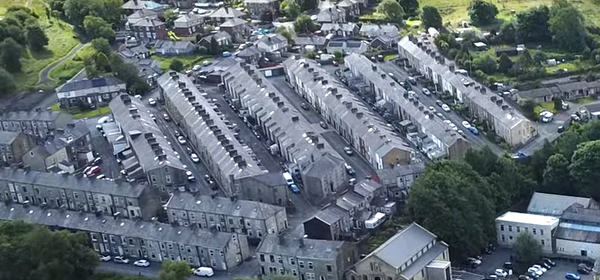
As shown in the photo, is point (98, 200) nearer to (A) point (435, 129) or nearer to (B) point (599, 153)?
(A) point (435, 129)

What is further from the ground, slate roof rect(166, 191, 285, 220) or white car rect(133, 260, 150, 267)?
slate roof rect(166, 191, 285, 220)

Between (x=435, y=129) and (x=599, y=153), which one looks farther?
(x=435, y=129)

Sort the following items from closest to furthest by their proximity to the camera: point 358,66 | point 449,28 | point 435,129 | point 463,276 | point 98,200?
point 463,276
point 98,200
point 435,129
point 358,66
point 449,28

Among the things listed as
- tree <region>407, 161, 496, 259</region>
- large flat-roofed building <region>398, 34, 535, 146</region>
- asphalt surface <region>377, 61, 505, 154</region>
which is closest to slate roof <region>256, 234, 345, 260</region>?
tree <region>407, 161, 496, 259</region>

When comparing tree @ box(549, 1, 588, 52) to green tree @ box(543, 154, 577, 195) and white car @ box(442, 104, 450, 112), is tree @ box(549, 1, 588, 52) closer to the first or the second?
white car @ box(442, 104, 450, 112)

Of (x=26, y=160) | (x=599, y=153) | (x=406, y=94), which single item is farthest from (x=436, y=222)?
(x=26, y=160)

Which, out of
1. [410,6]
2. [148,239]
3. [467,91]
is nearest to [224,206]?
[148,239]
